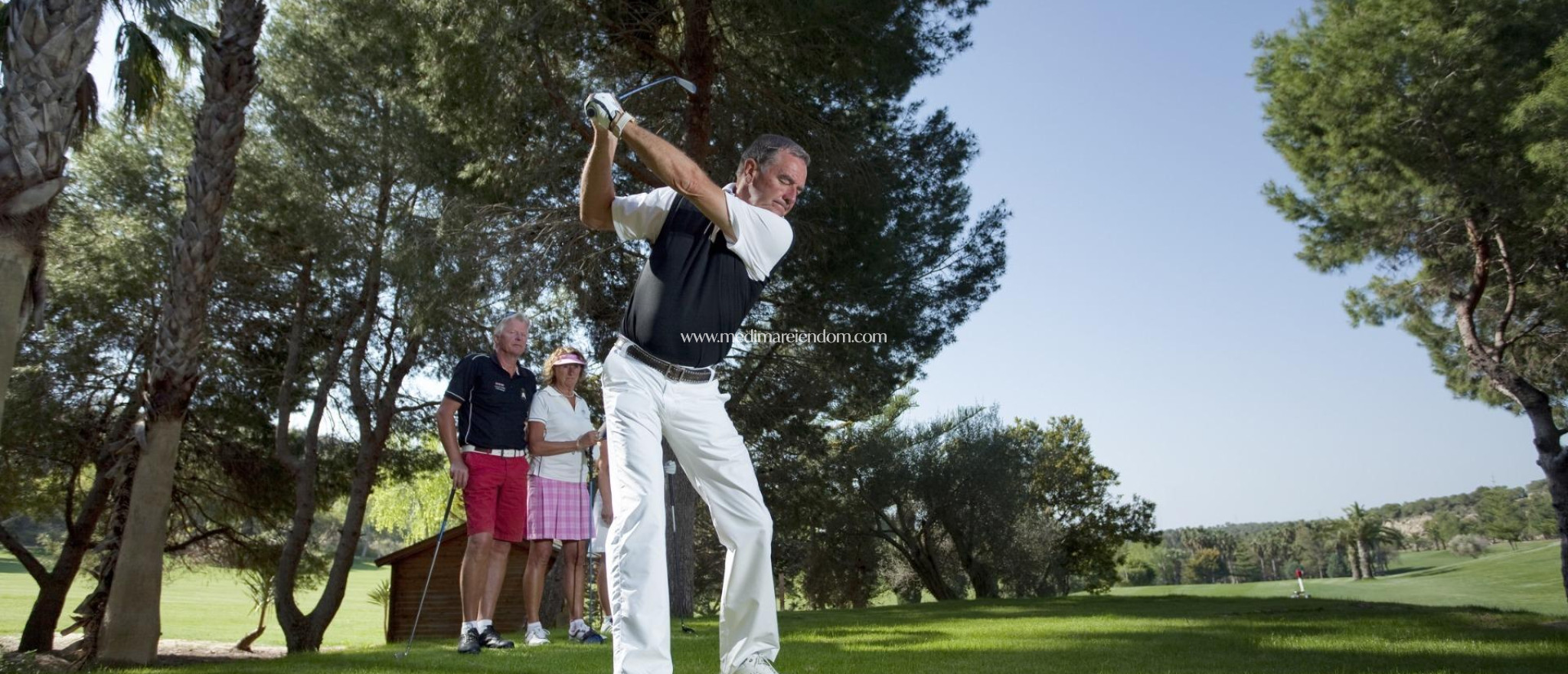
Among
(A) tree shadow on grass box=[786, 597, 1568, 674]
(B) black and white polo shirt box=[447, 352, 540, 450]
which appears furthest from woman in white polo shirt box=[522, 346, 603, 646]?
(A) tree shadow on grass box=[786, 597, 1568, 674]

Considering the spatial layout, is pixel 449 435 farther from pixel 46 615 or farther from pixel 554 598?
pixel 46 615

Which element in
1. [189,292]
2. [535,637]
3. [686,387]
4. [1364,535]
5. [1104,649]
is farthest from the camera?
[1364,535]

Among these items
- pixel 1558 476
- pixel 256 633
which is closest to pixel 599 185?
pixel 1558 476

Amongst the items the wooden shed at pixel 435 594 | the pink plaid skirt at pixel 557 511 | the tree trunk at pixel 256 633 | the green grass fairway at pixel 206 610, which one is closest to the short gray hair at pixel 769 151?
the pink plaid skirt at pixel 557 511

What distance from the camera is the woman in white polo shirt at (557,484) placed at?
598 cm

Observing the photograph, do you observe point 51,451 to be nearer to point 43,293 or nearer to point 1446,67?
point 43,293

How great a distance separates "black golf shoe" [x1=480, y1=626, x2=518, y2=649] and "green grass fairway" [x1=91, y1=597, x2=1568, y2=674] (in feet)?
0.83

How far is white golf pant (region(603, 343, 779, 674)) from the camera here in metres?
2.75

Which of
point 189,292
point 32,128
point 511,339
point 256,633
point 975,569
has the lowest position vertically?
point 256,633

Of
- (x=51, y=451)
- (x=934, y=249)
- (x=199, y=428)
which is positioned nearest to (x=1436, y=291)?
(x=934, y=249)

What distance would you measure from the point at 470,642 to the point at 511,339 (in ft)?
6.00

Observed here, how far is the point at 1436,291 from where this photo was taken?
14609 millimetres

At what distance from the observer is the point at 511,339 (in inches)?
233

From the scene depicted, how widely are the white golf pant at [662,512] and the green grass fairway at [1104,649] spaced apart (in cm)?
107
